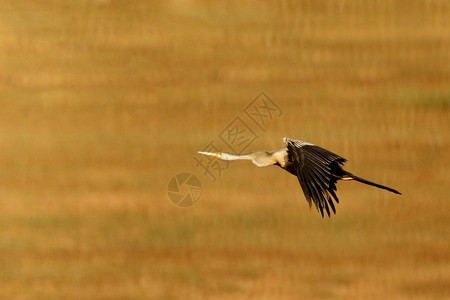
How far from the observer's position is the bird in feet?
5.64

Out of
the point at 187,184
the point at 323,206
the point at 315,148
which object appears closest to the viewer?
the point at 323,206

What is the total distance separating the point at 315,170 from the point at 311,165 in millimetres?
21

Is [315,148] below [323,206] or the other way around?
the other way around

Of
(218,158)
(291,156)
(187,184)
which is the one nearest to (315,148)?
(291,156)

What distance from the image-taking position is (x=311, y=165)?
5.84 feet

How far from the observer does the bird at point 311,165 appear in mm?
1720

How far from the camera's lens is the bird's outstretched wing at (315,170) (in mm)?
1715

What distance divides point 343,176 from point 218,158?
281mm

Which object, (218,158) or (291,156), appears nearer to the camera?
(291,156)

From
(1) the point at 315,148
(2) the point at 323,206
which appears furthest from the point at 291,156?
(2) the point at 323,206

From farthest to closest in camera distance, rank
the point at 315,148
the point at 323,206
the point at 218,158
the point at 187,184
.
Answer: the point at 187,184 < the point at 218,158 < the point at 315,148 < the point at 323,206

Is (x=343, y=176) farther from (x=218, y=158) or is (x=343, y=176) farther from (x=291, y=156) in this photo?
(x=218, y=158)

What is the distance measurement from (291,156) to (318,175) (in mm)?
128

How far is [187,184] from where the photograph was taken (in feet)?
7.17
